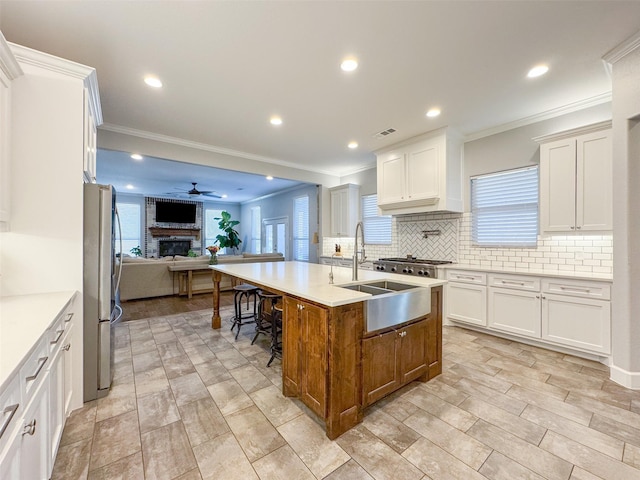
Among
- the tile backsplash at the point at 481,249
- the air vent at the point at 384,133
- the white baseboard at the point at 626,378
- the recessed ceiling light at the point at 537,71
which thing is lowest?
the white baseboard at the point at 626,378

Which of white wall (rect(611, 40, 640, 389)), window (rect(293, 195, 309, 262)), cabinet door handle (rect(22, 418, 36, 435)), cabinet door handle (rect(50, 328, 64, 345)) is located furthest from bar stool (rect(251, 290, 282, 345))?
window (rect(293, 195, 309, 262))

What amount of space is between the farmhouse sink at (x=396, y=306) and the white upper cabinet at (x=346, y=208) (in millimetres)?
3425

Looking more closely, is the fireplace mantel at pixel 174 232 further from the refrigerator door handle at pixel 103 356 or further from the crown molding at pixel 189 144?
the refrigerator door handle at pixel 103 356

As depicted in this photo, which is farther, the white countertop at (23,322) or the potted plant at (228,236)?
the potted plant at (228,236)

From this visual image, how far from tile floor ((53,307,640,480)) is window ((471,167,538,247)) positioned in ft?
5.13

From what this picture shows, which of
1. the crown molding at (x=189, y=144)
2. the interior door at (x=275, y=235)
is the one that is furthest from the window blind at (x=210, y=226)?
the crown molding at (x=189, y=144)

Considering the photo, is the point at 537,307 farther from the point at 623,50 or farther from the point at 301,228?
the point at 301,228

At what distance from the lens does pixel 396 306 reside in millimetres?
1986

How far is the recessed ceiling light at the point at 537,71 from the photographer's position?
7.90 ft

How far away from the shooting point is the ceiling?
1817mm

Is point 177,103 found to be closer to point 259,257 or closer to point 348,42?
point 348,42

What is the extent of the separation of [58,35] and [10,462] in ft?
8.94

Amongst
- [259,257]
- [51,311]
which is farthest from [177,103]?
[259,257]

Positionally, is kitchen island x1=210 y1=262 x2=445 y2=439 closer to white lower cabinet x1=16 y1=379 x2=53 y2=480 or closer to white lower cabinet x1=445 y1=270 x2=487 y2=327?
white lower cabinet x1=16 y1=379 x2=53 y2=480
